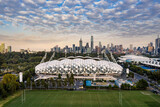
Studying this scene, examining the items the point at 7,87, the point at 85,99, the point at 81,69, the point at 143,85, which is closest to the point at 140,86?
the point at 143,85

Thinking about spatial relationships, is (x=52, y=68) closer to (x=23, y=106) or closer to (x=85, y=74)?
(x=85, y=74)

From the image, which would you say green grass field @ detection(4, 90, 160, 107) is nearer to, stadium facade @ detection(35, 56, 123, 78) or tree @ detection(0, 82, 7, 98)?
tree @ detection(0, 82, 7, 98)

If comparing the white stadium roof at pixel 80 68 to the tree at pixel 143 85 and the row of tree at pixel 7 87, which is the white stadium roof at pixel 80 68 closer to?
the tree at pixel 143 85

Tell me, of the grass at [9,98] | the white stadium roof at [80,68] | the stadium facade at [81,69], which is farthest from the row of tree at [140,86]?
the grass at [9,98]

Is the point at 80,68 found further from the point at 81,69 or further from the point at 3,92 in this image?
the point at 3,92

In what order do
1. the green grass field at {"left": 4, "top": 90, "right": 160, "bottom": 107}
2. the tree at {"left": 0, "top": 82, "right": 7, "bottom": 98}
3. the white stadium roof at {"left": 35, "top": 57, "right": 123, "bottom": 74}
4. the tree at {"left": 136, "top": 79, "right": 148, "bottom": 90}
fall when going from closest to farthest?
1. the green grass field at {"left": 4, "top": 90, "right": 160, "bottom": 107}
2. the tree at {"left": 0, "top": 82, "right": 7, "bottom": 98}
3. the tree at {"left": 136, "top": 79, "right": 148, "bottom": 90}
4. the white stadium roof at {"left": 35, "top": 57, "right": 123, "bottom": 74}

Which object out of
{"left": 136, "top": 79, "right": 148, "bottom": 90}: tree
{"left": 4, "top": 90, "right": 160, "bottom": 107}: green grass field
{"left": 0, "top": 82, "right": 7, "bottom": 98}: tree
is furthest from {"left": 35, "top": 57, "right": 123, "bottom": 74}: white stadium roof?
{"left": 0, "top": 82, "right": 7, "bottom": 98}: tree

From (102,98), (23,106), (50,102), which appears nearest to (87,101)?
(102,98)

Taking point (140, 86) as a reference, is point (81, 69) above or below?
above
